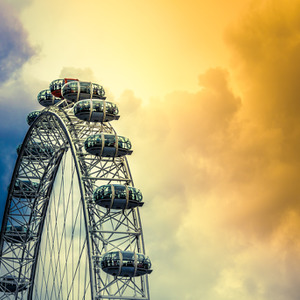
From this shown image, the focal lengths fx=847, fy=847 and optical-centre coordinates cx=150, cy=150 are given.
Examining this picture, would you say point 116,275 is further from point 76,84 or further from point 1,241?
point 1,241

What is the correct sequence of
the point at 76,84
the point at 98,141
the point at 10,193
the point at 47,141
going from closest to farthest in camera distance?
the point at 98,141
the point at 76,84
the point at 47,141
the point at 10,193

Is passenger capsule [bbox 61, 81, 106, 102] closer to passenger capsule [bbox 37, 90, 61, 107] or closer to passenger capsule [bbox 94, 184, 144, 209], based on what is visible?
passenger capsule [bbox 37, 90, 61, 107]

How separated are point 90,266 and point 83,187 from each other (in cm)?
587

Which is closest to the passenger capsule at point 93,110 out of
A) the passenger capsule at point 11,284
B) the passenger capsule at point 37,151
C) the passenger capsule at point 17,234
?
the passenger capsule at point 37,151

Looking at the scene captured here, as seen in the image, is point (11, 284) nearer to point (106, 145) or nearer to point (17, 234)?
point (17, 234)

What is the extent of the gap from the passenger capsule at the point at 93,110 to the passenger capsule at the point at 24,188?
17938mm

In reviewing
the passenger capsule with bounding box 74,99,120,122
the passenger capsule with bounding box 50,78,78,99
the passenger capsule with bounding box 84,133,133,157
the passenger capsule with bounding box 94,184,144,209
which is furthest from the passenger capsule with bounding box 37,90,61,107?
the passenger capsule with bounding box 94,184,144,209

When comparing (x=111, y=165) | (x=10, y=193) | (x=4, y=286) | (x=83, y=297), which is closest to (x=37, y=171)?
(x=10, y=193)

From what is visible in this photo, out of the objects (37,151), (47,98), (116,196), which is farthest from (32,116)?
(116,196)

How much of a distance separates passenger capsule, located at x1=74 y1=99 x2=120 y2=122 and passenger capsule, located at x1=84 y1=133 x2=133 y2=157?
2889 mm

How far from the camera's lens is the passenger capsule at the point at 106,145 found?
58.8 m

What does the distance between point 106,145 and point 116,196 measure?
4.31 m

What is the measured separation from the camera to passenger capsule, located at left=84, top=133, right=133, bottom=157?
58812 millimetres

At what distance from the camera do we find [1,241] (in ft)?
261
